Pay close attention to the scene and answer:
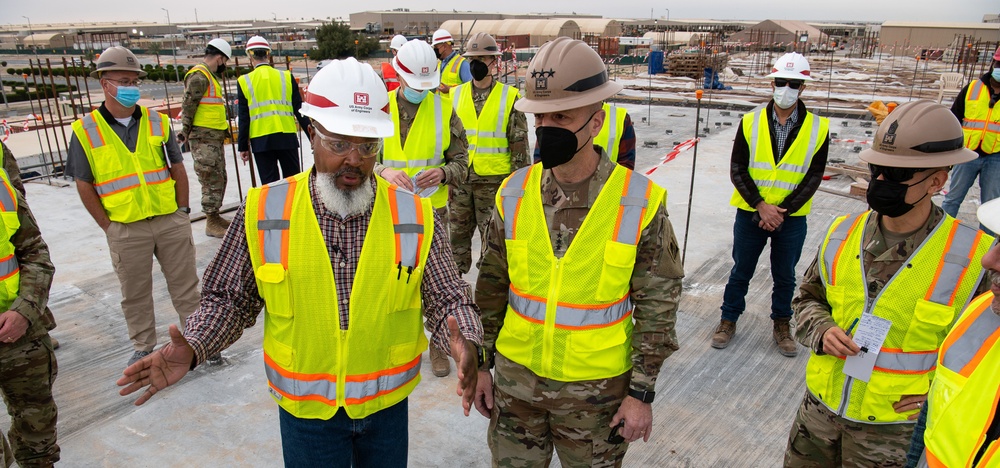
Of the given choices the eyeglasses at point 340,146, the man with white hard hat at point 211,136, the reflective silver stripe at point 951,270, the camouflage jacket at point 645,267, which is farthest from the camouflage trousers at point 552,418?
the man with white hard hat at point 211,136

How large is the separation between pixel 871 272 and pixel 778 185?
208cm

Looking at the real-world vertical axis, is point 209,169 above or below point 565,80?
below

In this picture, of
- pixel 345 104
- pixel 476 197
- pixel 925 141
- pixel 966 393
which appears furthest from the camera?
pixel 476 197

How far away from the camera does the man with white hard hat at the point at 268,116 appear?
6766 mm

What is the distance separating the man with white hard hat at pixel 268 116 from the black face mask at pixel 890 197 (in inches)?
211

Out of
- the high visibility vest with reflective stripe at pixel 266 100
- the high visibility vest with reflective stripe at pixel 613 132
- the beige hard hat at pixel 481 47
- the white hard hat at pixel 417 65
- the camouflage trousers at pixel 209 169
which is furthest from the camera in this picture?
the camouflage trousers at pixel 209 169

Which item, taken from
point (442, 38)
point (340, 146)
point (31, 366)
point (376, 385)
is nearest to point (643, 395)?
point (376, 385)

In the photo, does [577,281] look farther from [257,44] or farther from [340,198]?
[257,44]

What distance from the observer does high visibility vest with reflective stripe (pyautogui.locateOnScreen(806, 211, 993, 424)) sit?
2400 mm

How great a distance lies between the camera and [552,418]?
2527 millimetres

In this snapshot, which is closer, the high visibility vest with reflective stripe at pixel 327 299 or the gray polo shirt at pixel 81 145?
the high visibility vest with reflective stripe at pixel 327 299

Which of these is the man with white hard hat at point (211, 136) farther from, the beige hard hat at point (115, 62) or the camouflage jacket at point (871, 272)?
the camouflage jacket at point (871, 272)

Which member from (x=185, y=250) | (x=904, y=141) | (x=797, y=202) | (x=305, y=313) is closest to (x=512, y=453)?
(x=305, y=313)

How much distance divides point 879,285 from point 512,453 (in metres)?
1.60
